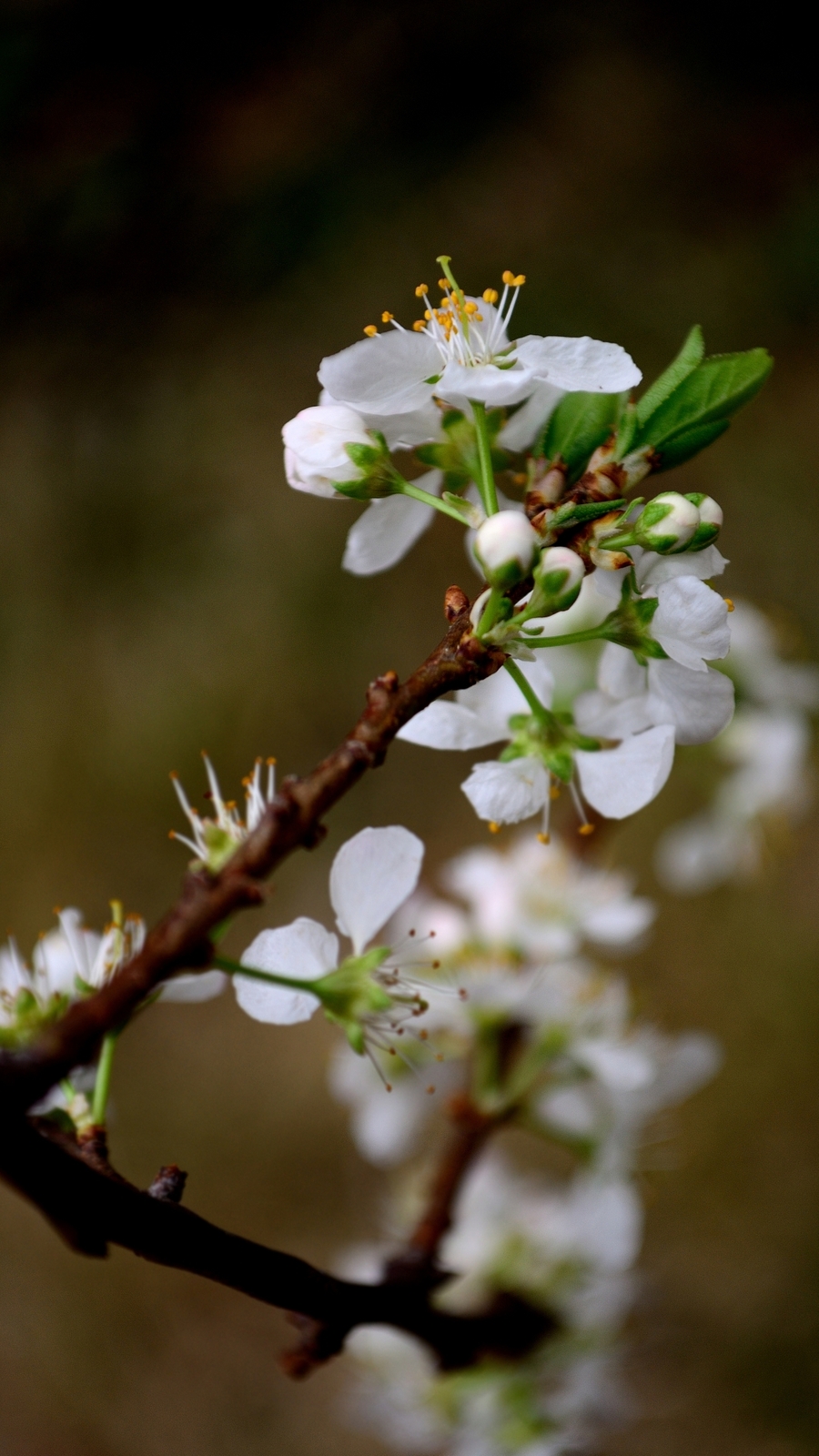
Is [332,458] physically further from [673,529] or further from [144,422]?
[144,422]

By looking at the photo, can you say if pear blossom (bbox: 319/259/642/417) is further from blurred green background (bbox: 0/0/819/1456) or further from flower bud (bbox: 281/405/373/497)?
blurred green background (bbox: 0/0/819/1456)

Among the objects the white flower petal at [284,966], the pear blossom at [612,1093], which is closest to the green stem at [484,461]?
the white flower petal at [284,966]

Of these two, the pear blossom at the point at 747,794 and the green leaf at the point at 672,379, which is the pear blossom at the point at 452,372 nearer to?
the green leaf at the point at 672,379

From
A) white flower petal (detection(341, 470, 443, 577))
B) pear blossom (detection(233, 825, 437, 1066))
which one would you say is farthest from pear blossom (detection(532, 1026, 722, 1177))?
white flower petal (detection(341, 470, 443, 577))

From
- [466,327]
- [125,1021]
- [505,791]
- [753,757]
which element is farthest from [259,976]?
[753,757]

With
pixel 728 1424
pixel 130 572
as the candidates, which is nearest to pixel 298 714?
pixel 130 572

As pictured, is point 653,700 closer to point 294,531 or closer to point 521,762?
point 521,762
